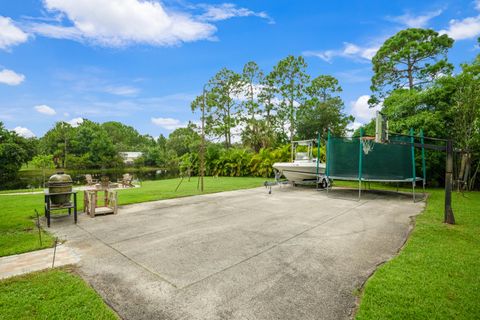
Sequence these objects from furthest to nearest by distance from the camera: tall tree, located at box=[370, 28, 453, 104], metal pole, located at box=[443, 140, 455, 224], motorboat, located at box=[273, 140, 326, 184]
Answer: tall tree, located at box=[370, 28, 453, 104] < motorboat, located at box=[273, 140, 326, 184] < metal pole, located at box=[443, 140, 455, 224]

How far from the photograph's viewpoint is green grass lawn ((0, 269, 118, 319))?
212 centimetres

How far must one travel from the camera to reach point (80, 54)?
53.7 ft

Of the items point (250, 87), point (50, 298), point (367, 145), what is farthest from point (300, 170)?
point (250, 87)

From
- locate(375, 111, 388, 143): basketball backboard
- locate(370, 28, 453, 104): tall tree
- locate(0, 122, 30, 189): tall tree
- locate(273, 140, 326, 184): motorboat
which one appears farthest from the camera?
locate(0, 122, 30, 189): tall tree

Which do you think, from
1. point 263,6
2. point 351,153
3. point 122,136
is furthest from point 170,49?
point 122,136

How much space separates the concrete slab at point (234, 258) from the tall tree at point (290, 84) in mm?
18243

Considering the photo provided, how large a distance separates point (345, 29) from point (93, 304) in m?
15.9

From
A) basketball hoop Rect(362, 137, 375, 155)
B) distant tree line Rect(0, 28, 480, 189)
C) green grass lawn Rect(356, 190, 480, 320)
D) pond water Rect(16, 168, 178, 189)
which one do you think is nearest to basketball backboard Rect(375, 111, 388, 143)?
green grass lawn Rect(356, 190, 480, 320)

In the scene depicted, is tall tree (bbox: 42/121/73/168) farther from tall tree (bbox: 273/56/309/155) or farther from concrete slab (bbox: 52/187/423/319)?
concrete slab (bbox: 52/187/423/319)

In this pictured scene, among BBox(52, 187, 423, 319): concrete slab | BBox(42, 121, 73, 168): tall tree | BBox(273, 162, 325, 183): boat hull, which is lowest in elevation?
BBox(52, 187, 423, 319): concrete slab

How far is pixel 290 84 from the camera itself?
23.4 m

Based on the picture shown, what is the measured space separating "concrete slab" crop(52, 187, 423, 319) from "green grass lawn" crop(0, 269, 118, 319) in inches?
5.5

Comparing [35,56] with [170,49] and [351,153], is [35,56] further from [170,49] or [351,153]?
[351,153]

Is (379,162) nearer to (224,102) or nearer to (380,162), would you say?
(380,162)
